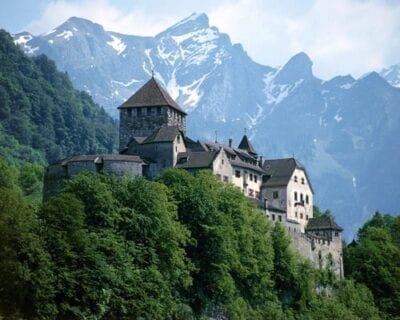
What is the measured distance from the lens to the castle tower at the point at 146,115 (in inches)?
4432

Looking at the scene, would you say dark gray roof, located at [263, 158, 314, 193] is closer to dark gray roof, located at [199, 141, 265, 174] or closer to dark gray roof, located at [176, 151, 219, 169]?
dark gray roof, located at [199, 141, 265, 174]

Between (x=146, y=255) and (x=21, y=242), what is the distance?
14.7 metres

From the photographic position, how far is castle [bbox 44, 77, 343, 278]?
329 ft

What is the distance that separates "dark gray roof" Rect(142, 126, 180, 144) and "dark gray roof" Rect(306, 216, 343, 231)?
24973mm

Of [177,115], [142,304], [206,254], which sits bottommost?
→ [142,304]

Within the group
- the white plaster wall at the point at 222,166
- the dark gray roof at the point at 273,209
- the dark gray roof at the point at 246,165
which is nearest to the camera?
the white plaster wall at the point at 222,166

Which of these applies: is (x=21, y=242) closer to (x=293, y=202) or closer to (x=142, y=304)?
(x=142, y=304)

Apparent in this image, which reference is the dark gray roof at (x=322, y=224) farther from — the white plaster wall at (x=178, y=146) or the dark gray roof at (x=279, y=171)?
the white plaster wall at (x=178, y=146)

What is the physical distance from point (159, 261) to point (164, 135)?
25.7 meters

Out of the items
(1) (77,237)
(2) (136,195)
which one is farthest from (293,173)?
(1) (77,237)

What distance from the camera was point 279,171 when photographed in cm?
12475

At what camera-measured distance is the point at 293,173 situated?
124125 millimetres

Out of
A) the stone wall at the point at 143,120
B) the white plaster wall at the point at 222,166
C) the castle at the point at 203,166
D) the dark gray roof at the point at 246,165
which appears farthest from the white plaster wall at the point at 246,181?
the stone wall at the point at 143,120

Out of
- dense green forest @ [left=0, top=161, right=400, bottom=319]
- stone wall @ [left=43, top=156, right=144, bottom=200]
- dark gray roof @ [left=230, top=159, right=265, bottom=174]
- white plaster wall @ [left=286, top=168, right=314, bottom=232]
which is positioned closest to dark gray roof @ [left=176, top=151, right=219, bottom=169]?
dense green forest @ [left=0, top=161, right=400, bottom=319]
